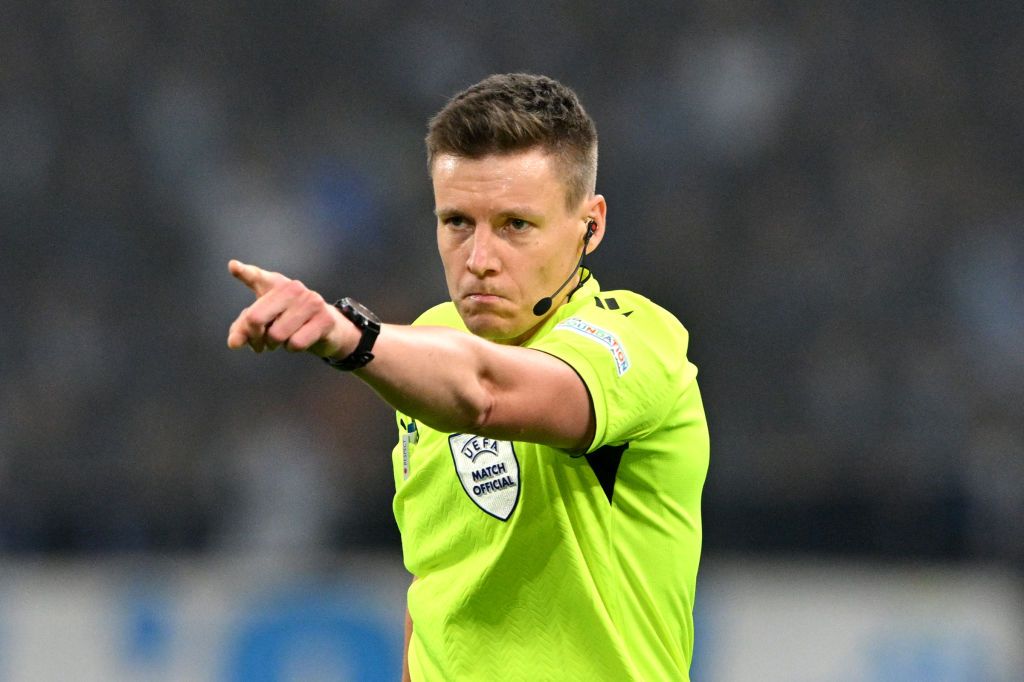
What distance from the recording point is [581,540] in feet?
9.27

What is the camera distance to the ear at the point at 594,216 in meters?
3.13

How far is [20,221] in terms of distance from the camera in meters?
9.00

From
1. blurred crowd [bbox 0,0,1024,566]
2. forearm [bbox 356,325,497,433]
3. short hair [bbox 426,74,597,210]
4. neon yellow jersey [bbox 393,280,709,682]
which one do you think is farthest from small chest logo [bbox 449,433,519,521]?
blurred crowd [bbox 0,0,1024,566]

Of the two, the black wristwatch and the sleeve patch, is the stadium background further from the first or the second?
the black wristwatch

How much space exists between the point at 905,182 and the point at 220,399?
4661 mm

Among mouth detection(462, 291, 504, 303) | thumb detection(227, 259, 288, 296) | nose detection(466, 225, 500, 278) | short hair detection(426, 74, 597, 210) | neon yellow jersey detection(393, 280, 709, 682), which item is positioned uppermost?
short hair detection(426, 74, 597, 210)

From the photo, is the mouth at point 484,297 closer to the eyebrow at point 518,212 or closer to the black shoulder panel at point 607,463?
the eyebrow at point 518,212

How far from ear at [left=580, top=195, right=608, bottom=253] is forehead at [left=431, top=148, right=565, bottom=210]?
0.39 feet

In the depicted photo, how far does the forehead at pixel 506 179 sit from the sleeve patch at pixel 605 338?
1.25 feet

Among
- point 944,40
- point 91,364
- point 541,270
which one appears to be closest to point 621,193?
point 944,40

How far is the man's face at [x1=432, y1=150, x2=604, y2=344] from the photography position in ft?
9.62

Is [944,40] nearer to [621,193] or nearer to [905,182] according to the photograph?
[905,182]

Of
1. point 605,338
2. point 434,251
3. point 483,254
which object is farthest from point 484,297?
point 434,251

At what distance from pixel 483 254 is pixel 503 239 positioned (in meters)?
0.07
